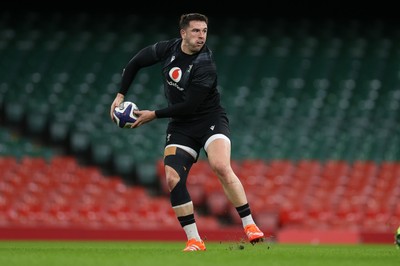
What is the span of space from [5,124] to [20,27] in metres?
4.33

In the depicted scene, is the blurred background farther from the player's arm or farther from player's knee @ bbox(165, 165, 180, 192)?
player's knee @ bbox(165, 165, 180, 192)

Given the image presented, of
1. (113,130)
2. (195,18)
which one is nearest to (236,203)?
(195,18)

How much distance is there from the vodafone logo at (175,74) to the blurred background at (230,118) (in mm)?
7899

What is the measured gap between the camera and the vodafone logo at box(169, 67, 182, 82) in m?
9.13

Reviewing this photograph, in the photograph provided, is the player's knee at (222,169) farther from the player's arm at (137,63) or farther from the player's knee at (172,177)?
the player's arm at (137,63)

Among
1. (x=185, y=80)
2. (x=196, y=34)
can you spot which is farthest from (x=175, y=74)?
(x=196, y=34)

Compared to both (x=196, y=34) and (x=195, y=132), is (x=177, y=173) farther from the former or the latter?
(x=196, y=34)

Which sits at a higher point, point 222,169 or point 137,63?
point 137,63

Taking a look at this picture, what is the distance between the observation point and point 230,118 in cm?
2122

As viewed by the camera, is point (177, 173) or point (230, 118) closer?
point (177, 173)

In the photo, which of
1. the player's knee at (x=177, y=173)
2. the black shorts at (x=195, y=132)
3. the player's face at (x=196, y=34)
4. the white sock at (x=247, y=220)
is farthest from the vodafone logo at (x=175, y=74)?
the white sock at (x=247, y=220)

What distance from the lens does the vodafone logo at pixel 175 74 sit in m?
9.13

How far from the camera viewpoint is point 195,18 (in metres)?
9.05

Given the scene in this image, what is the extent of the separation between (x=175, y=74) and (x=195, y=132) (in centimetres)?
58
